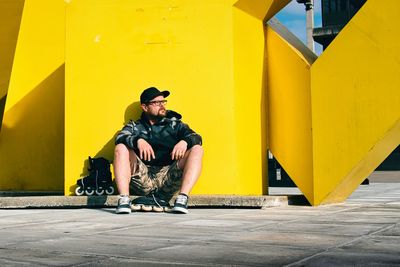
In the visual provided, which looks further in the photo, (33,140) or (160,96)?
(33,140)

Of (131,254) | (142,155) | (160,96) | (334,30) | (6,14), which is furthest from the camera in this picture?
(334,30)

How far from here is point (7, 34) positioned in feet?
25.8

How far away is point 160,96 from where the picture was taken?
573cm

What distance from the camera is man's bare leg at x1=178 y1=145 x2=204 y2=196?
17.0 ft

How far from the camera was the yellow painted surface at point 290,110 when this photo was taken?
5.90 meters

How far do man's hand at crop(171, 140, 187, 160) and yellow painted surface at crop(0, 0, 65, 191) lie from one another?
3.17 meters

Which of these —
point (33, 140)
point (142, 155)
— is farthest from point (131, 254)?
point (33, 140)

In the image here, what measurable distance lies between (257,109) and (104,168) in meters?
1.88

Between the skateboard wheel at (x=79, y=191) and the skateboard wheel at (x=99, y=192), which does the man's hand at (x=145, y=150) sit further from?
the skateboard wheel at (x=79, y=191)

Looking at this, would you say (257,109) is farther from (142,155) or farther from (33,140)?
(33,140)

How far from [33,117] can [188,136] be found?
3460mm

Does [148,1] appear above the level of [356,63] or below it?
above

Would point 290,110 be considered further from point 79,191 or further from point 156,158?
point 79,191

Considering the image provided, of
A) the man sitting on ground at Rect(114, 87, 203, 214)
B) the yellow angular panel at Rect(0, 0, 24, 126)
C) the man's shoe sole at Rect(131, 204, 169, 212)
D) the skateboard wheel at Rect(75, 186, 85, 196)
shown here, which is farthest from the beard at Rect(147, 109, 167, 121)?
the yellow angular panel at Rect(0, 0, 24, 126)
